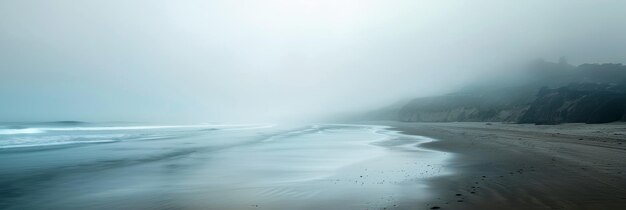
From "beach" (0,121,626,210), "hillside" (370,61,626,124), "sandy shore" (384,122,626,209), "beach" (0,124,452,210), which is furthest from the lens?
"hillside" (370,61,626,124)

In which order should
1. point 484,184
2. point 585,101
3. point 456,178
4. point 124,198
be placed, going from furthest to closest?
point 585,101 → point 456,178 → point 484,184 → point 124,198

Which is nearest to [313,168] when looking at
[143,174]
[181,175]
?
[181,175]

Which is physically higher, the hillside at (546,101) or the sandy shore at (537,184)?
the hillside at (546,101)

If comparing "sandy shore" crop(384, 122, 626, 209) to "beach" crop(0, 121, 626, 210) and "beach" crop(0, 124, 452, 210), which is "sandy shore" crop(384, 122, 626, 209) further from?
"beach" crop(0, 124, 452, 210)

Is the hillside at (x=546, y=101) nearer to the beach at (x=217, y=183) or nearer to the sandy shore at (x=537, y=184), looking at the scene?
the sandy shore at (x=537, y=184)

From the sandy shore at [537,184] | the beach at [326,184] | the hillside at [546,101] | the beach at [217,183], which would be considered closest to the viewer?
the sandy shore at [537,184]

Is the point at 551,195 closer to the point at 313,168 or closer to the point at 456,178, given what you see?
the point at 456,178

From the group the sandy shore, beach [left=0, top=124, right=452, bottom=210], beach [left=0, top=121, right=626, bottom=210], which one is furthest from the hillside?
beach [left=0, top=124, right=452, bottom=210]

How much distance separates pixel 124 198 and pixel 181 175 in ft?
13.3

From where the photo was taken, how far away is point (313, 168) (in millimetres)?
15852

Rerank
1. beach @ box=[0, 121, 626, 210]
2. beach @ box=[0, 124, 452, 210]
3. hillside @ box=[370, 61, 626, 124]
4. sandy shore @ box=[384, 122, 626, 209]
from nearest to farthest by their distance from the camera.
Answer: sandy shore @ box=[384, 122, 626, 209] < beach @ box=[0, 121, 626, 210] < beach @ box=[0, 124, 452, 210] < hillside @ box=[370, 61, 626, 124]

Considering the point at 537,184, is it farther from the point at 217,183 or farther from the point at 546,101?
the point at 546,101

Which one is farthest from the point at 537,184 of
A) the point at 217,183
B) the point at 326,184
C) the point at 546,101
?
the point at 546,101

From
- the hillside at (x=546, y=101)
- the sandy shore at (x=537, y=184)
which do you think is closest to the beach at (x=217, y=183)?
the sandy shore at (x=537, y=184)
